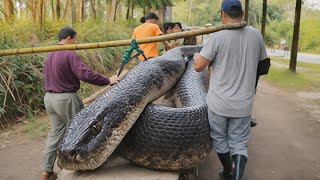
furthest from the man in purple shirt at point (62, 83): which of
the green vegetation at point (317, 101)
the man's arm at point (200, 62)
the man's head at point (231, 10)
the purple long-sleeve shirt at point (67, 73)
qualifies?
the green vegetation at point (317, 101)

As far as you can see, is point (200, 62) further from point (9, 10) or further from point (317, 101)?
point (9, 10)

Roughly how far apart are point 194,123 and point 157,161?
1.59 ft

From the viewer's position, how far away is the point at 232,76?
11.7 ft

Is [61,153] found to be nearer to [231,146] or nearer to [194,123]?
[194,123]

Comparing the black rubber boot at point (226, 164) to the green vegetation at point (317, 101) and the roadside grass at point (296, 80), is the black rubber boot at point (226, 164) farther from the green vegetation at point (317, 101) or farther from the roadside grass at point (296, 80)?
the roadside grass at point (296, 80)

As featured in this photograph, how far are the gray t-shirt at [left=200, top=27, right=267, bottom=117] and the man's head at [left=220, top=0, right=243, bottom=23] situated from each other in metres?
0.13

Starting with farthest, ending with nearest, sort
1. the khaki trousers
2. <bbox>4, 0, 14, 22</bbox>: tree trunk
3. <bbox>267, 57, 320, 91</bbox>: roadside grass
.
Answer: <bbox>267, 57, 320, 91</bbox>: roadside grass
<bbox>4, 0, 14, 22</bbox>: tree trunk
the khaki trousers

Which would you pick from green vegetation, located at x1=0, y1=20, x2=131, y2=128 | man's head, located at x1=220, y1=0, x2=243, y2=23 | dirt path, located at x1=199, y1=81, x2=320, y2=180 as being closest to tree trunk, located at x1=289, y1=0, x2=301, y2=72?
dirt path, located at x1=199, y1=81, x2=320, y2=180

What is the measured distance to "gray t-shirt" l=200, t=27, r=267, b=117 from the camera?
3494mm

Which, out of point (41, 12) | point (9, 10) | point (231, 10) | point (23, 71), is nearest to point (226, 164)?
point (231, 10)

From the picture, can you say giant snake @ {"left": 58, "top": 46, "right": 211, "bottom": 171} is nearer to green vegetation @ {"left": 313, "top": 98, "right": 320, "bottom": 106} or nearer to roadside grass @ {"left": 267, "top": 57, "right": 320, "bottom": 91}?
green vegetation @ {"left": 313, "top": 98, "right": 320, "bottom": 106}

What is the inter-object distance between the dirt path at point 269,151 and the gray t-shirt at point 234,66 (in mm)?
1386

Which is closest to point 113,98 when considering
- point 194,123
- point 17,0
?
point 194,123

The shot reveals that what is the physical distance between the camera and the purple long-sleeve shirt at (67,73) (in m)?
4.01
